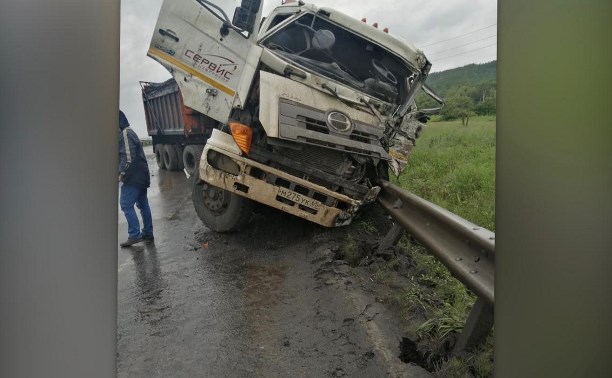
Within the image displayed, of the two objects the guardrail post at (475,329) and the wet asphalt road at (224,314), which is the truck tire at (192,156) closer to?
the wet asphalt road at (224,314)

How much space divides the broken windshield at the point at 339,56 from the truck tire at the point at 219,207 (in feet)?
2.66

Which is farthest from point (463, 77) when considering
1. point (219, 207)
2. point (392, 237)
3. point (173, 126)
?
point (392, 237)

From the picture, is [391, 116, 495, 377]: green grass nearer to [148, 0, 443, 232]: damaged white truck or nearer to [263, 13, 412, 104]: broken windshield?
[148, 0, 443, 232]: damaged white truck

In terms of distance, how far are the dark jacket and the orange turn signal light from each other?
2.24ft

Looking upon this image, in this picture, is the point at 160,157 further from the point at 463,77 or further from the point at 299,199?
the point at 299,199

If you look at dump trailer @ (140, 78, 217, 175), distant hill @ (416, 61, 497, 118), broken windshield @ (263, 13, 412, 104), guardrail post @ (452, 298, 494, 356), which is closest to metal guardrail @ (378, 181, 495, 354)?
guardrail post @ (452, 298, 494, 356)

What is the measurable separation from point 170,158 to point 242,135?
0.76 meters

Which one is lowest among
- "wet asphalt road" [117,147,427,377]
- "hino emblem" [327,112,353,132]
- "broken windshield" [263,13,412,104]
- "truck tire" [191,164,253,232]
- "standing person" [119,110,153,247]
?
"wet asphalt road" [117,147,427,377]

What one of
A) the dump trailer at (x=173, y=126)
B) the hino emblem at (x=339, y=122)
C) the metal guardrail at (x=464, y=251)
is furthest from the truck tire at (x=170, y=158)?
the hino emblem at (x=339, y=122)

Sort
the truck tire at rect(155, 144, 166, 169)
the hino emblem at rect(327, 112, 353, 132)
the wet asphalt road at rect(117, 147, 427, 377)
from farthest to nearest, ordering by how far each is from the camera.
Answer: the hino emblem at rect(327, 112, 353, 132) < the truck tire at rect(155, 144, 166, 169) < the wet asphalt road at rect(117, 147, 427, 377)

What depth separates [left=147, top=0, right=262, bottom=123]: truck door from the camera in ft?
3.31

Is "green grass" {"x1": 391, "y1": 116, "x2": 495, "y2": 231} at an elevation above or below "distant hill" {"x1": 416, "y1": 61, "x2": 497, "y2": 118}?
below
